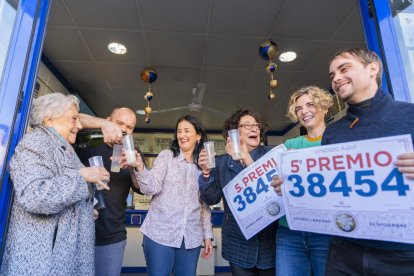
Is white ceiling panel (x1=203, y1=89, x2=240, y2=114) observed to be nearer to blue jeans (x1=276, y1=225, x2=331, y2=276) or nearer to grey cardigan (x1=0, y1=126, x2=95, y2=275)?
blue jeans (x1=276, y1=225, x2=331, y2=276)

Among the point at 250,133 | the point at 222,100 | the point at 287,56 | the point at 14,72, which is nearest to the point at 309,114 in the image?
the point at 250,133

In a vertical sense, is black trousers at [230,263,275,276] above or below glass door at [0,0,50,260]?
below

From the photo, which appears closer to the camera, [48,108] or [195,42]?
[48,108]

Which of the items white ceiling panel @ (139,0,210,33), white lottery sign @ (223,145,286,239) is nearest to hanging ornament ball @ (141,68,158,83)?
white ceiling panel @ (139,0,210,33)

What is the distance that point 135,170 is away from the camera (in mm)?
1602

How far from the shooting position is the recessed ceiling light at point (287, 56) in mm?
3520

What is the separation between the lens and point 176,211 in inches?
65.3

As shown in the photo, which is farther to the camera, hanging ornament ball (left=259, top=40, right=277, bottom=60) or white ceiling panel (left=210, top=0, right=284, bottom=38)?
hanging ornament ball (left=259, top=40, right=277, bottom=60)

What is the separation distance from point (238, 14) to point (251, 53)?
76 centimetres

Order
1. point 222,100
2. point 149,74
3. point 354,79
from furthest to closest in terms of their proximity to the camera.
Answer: point 222,100
point 149,74
point 354,79

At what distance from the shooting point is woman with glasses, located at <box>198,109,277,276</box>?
146 cm

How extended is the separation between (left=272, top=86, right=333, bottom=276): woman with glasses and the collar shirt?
54 centimetres

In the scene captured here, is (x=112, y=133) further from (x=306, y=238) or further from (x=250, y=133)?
(x=306, y=238)

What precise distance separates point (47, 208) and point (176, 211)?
81cm
